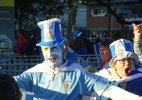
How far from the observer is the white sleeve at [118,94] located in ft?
12.5

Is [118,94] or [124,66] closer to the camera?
[118,94]

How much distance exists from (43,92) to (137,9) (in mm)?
51941

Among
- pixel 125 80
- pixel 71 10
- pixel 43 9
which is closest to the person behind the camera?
pixel 125 80

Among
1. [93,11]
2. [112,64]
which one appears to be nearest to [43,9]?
[93,11]

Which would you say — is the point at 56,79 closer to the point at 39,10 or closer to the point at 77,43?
the point at 77,43

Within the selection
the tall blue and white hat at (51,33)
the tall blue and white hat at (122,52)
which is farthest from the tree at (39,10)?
the tall blue and white hat at (51,33)

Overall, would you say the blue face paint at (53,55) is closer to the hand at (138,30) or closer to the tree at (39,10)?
the hand at (138,30)

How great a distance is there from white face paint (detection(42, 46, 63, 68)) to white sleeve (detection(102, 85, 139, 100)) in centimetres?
53

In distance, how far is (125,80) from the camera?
459 centimetres

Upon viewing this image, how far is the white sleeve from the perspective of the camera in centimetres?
382

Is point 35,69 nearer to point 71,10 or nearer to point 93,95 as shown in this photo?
point 93,95

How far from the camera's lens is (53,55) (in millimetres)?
4148

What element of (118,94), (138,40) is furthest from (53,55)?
(138,40)

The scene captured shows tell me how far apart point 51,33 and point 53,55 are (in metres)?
0.23
